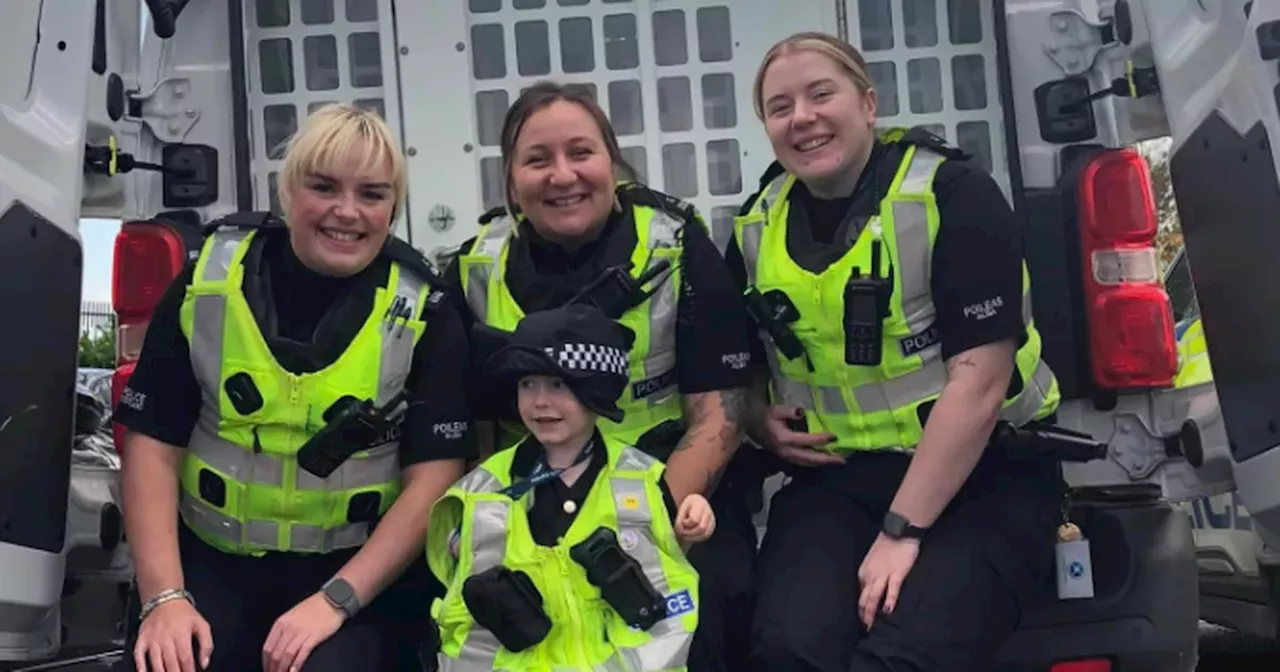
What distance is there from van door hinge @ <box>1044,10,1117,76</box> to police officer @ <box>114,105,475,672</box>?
169cm

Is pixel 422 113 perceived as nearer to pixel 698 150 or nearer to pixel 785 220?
pixel 698 150

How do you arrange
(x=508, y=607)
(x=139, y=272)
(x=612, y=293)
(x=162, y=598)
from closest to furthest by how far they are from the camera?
1. (x=508, y=607)
2. (x=162, y=598)
3. (x=612, y=293)
4. (x=139, y=272)

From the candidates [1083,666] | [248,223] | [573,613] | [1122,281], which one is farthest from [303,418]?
[1122,281]

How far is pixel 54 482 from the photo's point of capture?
8.98 feet

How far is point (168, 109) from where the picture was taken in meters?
3.45

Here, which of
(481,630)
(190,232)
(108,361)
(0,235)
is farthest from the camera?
(108,361)

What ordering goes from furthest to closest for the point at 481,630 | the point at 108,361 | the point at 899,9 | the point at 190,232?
the point at 108,361 → the point at 899,9 → the point at 190,232 → the point at 481,630

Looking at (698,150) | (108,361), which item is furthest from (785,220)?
(108,361)

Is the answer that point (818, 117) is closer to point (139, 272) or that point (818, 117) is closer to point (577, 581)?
point (577, 581)

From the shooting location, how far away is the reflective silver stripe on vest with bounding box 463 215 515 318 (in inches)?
117

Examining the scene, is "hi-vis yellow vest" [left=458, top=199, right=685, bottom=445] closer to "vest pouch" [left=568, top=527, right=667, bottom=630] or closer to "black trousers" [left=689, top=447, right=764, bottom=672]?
"black trousers" [left=689, top=447, right=764, bottom=672]

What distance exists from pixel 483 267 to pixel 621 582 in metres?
0.89

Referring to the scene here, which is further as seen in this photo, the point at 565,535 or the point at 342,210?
the point at 342,210

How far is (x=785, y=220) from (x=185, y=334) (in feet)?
4.23
